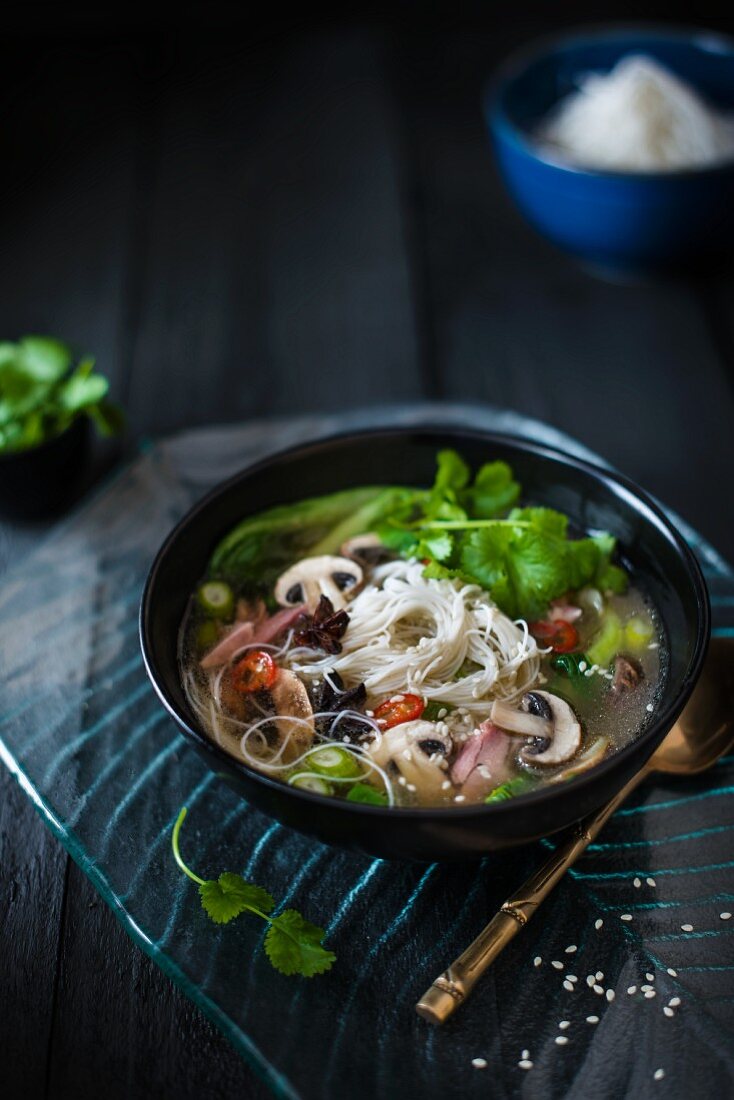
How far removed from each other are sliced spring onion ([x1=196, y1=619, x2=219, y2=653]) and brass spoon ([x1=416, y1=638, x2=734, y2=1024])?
3.25ft

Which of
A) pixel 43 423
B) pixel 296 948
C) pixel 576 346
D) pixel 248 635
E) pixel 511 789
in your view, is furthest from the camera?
pixel 576 346

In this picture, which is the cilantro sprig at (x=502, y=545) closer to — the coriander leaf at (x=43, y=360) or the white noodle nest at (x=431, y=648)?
the white noodle nest at (x=431, y=648)

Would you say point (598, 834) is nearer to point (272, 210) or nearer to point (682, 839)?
point (682, 839)

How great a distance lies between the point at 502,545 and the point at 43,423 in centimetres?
171

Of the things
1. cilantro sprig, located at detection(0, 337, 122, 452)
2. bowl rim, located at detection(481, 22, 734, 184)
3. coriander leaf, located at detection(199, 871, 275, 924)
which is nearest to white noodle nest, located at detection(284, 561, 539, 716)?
coriander leaf, located at detection(199, 871, 275, 924)

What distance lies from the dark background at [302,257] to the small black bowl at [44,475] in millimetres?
108

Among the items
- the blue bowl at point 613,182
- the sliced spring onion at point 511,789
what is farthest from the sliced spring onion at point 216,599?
the blue bowl at point 613,182

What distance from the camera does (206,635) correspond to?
2885 mm

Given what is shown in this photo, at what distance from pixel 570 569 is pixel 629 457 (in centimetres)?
134

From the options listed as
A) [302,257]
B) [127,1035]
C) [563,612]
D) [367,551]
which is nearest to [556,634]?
[563,612]

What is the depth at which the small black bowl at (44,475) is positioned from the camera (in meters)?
3.54

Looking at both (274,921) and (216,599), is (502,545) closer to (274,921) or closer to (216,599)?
(216,599)

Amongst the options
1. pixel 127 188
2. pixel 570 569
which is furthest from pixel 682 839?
pixel 127 188

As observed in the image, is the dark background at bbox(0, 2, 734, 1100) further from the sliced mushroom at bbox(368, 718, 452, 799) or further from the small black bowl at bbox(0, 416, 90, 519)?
the sliced mushroom at bbox(368, 718, 452, 799)
